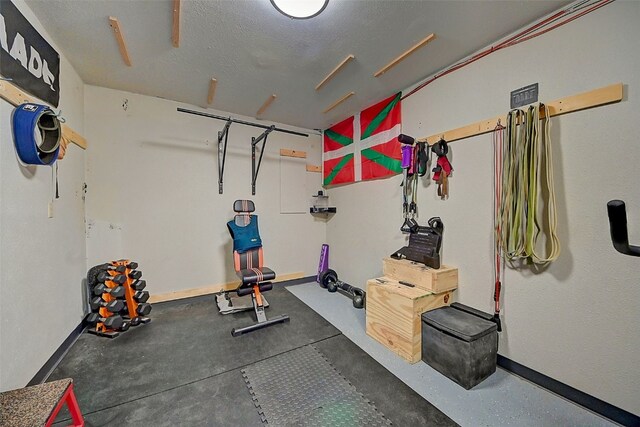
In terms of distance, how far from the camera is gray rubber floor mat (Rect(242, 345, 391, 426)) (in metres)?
1.48

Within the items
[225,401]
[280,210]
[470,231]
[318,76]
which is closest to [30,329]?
[225,401]

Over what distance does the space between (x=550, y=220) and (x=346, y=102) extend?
2556 mm

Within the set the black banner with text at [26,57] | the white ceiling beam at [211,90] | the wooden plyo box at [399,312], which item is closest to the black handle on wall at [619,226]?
the wooden plyo box at [399,312]

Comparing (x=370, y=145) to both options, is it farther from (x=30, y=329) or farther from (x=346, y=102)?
(x=30, y=329)

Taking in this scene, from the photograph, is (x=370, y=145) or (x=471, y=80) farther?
(x=370, y=145)

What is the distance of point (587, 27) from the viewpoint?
159 centimetres

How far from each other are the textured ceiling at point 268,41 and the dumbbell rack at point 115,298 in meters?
2.14

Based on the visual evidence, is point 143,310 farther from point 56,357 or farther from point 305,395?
point 305,395

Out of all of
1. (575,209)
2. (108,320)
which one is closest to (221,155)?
(108,320)

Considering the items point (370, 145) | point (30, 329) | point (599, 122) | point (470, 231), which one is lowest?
point (30, 329)

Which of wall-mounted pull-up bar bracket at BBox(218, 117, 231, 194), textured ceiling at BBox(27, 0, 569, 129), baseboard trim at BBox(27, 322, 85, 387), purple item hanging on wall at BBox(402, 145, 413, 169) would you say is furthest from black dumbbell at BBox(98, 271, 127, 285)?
purple item hanging on wall at BBox(402, 145, 413, 169)

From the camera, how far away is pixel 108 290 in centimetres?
250

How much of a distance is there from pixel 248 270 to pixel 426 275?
199 centimetres

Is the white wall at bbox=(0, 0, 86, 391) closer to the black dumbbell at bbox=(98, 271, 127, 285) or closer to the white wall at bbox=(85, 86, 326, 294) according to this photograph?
the black dumbbell at bbox=(98, 271, 127, 285)
